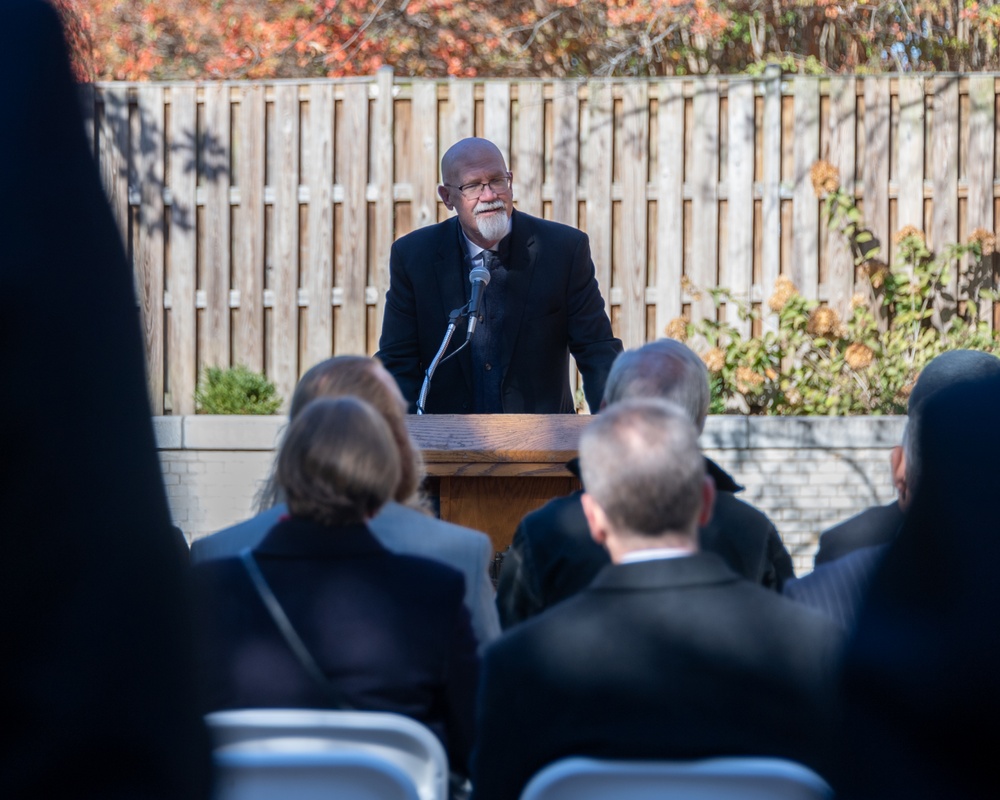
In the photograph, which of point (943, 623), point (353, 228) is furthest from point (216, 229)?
point (943, 623)

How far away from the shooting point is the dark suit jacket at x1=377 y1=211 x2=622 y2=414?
475cm

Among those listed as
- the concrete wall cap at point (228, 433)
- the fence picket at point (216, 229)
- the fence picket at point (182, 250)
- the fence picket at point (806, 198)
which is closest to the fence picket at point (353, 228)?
the fence picket at point (216, 229)

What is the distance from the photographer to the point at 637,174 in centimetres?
852

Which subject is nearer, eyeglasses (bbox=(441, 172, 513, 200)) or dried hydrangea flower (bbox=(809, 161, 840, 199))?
eyeglasses (bbox=(441, 172, 513, 200))

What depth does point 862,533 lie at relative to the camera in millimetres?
2951

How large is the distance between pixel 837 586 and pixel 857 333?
5.65 m

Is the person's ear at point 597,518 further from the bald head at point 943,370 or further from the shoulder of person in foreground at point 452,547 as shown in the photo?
the bald head at point 943,370

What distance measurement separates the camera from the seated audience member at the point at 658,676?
5.94 feet

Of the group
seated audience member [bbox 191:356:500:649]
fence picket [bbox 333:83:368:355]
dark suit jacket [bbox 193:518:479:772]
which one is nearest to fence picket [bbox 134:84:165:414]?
fence picket [bbox 333:83:368:355]

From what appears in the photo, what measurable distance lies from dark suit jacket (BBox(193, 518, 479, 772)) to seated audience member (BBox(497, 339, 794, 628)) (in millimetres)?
399

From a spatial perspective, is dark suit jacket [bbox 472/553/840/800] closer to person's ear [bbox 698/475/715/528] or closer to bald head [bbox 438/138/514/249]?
person's ear [bbox 698/475/715/528]

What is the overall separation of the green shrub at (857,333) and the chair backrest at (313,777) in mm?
6096

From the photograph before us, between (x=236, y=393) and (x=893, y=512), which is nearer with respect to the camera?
(x=893, y=512)

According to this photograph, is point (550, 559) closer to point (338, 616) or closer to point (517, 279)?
point (338, 616)
